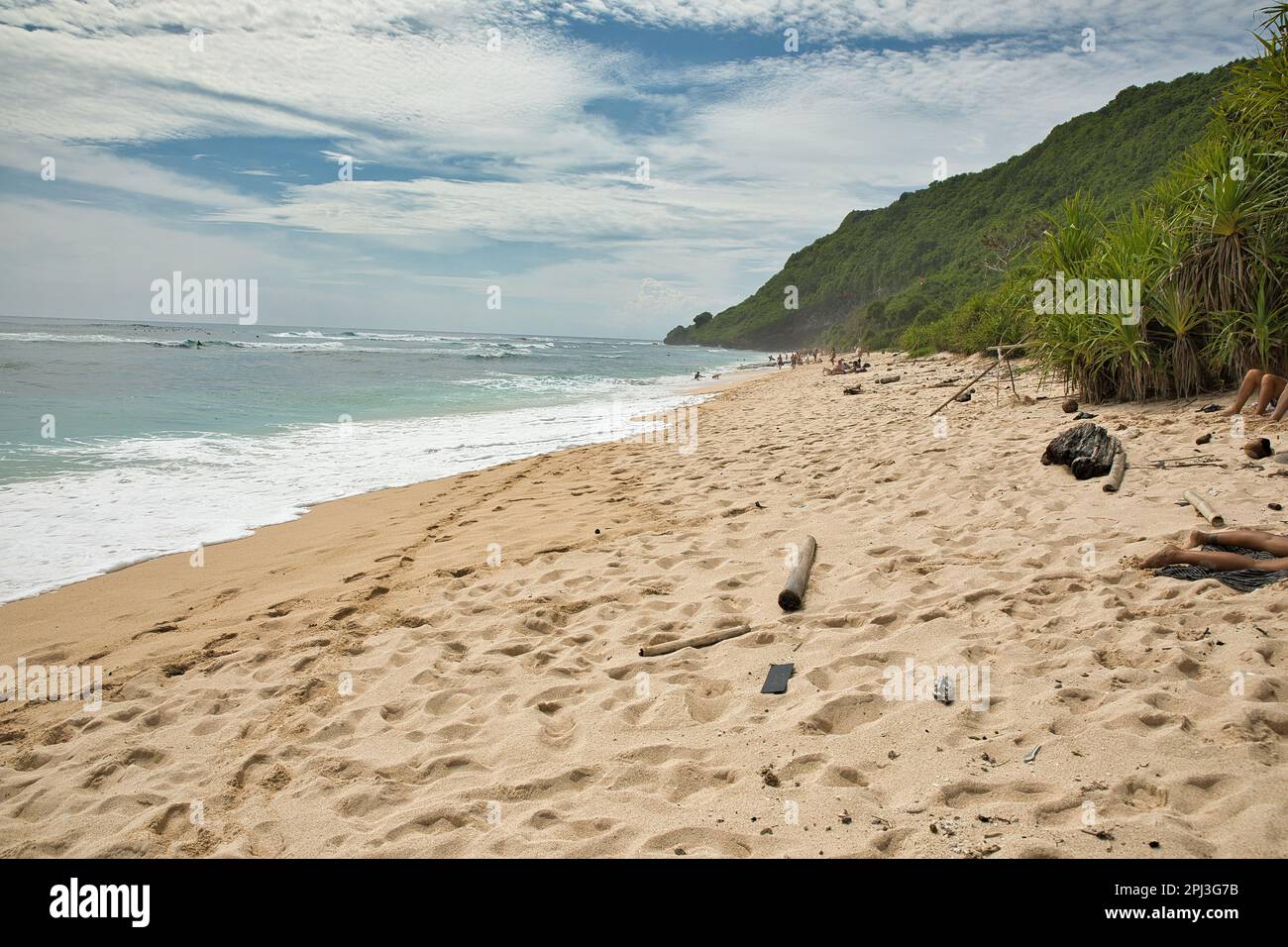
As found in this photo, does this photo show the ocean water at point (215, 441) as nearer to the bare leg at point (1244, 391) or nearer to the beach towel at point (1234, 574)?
the beach towel at point (1234, 574)

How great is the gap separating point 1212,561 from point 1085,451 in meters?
2.58

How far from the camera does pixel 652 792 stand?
2898 mm

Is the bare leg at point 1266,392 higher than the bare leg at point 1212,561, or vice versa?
the bare leg at point 1266,392

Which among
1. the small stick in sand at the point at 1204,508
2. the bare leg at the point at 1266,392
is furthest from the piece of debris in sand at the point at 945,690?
the bare leg at the point at 1266,392

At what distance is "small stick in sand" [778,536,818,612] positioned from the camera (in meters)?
4.50

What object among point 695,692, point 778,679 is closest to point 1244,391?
point 778,679

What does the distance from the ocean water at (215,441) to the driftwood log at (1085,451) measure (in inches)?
324

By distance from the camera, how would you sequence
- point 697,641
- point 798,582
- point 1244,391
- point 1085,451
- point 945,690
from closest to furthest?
point 945,690 < point 697,641 < point 798,582 < point 1085,451 < point 1244,391

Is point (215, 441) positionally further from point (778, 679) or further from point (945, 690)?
point (945, 690)

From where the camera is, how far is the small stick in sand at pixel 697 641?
4.17 metres

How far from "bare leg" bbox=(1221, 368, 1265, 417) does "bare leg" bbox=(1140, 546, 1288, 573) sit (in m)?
3.73

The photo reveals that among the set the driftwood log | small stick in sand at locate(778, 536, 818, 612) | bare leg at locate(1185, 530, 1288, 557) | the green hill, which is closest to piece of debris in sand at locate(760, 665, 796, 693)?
small stick in sand at locate(778, 536, 818, 612)

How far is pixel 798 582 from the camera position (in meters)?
4.65

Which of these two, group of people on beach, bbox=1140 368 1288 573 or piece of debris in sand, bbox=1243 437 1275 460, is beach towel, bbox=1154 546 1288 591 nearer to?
group of people on beach, bbox=1140 368 1288 573
